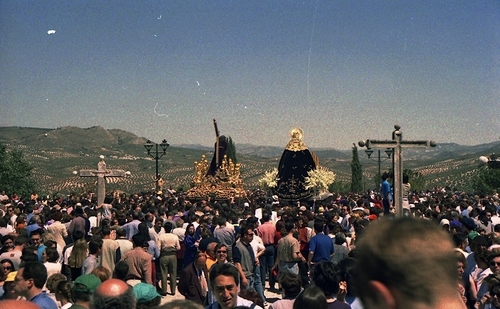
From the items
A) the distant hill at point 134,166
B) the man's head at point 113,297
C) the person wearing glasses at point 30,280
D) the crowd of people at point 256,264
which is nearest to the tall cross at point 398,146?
the crowd of people at point 256,264

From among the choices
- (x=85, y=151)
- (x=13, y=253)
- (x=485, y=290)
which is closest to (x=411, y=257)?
(x=485, y=290)

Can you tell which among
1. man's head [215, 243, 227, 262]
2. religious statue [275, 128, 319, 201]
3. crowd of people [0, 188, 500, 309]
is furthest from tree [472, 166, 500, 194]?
man's head [215, 243, 227, 262]

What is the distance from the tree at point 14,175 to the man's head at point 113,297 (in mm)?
44927

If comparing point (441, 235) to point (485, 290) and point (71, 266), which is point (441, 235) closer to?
point (485, 290)

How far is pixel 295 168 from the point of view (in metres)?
29.8

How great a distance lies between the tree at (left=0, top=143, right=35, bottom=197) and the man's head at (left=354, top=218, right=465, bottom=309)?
48.0 meters

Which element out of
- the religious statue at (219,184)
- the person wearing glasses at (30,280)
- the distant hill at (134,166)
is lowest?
the distant hill at (134,166)

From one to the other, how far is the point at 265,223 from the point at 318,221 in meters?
2.71

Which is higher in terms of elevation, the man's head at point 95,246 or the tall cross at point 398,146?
the tall cross at point 398,146

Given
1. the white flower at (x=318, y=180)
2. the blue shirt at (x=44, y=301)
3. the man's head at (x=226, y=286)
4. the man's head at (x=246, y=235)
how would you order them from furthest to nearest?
the white flower at (x=318, y=180) < the man's head at (x=246, y=235) < the blue shirt at (x=44, y=301) < the man's head at (x=226, y=286)

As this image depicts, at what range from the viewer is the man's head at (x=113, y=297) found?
4457mm

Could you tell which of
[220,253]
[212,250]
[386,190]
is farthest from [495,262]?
[386,190]

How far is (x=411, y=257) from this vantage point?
176cm

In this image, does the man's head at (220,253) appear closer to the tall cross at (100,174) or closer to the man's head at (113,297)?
the man's head at (113,297)
